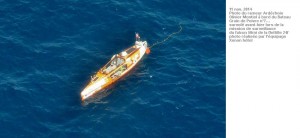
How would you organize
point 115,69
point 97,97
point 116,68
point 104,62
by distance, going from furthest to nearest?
point 104,62
point 116,68
point 115,69
point 97,97

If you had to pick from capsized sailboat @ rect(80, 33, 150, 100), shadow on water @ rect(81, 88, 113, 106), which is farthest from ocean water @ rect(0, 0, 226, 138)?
capsized sailboat @ rect(80, 33, 150, 100)

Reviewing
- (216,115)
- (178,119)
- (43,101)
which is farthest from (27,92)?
(216,115)

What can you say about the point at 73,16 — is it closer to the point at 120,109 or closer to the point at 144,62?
the point at 144,62

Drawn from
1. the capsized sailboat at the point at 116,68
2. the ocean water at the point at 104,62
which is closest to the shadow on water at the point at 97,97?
the ocean water at the point at 104,62

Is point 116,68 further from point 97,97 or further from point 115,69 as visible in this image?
point 97,97

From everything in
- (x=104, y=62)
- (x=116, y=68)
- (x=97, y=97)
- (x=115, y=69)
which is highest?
(x=104, y=62)

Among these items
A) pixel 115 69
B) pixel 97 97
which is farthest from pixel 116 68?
pixel 97 97

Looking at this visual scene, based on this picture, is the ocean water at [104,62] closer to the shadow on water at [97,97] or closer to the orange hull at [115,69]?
the shadow on water at [97,97]
